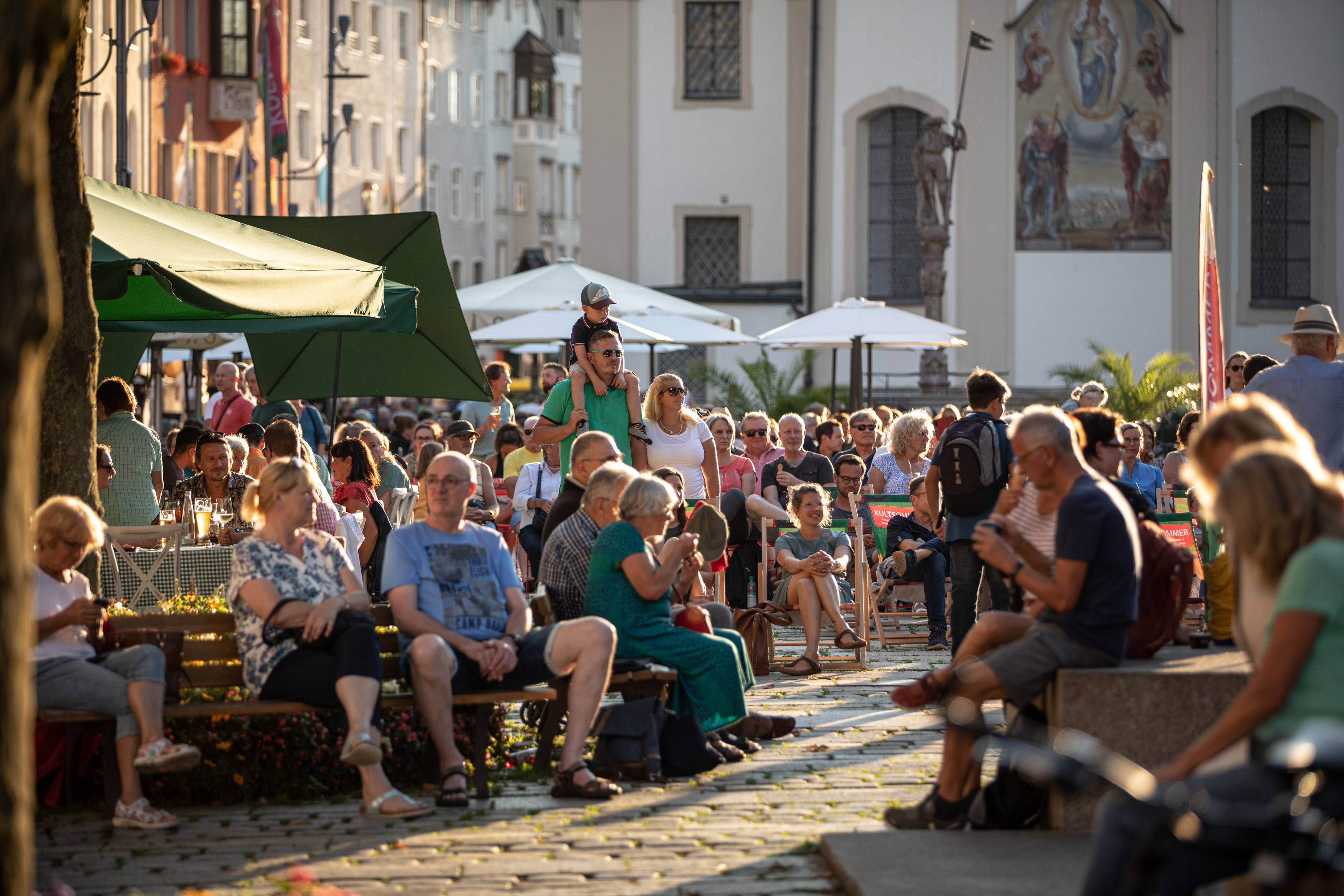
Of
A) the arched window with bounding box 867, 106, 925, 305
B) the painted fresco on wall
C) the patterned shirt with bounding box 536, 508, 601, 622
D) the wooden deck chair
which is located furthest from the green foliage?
the patterned shirt with bounding box 536, 508, 601, 622

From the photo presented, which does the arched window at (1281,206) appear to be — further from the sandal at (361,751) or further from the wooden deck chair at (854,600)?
the sandal at (361,751)

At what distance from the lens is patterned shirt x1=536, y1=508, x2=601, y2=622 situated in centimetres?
823

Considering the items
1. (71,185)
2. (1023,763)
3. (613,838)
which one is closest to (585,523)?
(613,838)

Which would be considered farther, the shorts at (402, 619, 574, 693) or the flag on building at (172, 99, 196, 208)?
the flag on building at (172, 99, 196, 208)

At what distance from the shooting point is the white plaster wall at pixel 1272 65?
3491 cm

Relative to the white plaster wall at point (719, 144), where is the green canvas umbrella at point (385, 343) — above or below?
below

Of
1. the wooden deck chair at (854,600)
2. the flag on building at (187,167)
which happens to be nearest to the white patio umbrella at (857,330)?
the wooden deck chair at (854,600)

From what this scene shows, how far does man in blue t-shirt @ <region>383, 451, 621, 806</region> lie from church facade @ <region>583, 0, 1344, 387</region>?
86.0ft

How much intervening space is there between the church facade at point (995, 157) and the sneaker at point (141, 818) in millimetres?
27366

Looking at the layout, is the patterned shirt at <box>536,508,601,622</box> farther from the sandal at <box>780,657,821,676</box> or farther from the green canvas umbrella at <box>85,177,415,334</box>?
the sandal at <box>780,657,821,676</box>

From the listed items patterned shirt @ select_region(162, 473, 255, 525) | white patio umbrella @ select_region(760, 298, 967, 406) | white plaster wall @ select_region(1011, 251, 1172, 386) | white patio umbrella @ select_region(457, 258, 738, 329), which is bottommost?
patterned shirt @ select_region(162, 473, 255, 525)

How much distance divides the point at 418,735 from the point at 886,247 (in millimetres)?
29425

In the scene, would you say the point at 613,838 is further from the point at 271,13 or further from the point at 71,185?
the point at 271,13

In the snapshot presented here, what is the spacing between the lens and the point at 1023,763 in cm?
390
